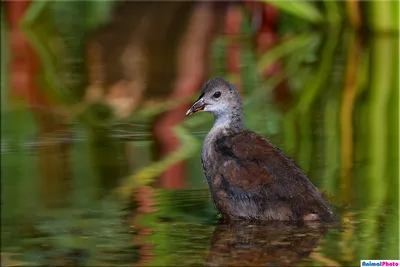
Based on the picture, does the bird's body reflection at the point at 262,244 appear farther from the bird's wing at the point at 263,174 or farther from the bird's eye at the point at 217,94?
the bird's eye at the point at 217,94

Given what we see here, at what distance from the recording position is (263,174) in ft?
20.9

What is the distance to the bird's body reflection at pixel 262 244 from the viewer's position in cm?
566

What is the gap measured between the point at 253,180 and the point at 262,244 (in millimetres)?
572

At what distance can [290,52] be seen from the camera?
1302 centimetres

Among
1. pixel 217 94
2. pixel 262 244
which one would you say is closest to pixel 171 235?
pixel 262 244

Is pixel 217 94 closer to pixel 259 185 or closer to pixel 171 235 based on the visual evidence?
pixel 259 185

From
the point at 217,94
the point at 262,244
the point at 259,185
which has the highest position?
the point at 217,94

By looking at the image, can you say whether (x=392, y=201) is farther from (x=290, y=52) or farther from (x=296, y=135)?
(x=290, y=52)

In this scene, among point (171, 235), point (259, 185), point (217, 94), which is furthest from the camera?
point (217, 94)

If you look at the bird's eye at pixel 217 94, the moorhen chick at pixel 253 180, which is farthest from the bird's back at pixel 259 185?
the bird's eye at pixel 217 94

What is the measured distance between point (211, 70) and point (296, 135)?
10.8 feet

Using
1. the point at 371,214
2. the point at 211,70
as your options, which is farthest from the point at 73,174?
the point at 211,70

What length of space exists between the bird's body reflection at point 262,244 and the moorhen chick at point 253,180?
0.08 meters

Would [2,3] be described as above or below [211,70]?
above
